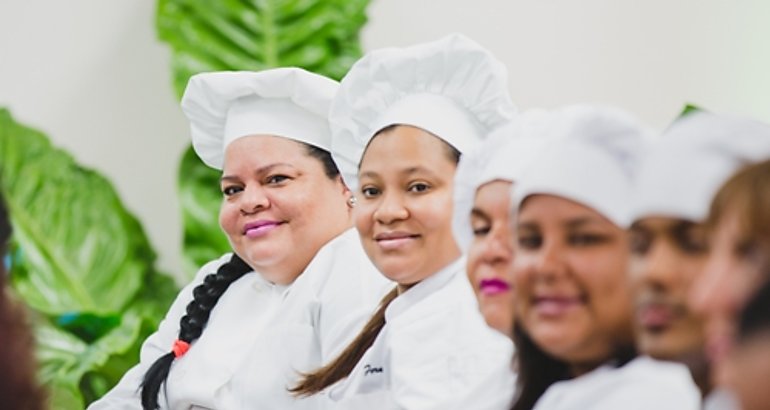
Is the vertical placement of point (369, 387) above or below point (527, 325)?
below

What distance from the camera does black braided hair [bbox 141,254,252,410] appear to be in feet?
9.04

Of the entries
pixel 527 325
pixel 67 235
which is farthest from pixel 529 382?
pixel 67 235

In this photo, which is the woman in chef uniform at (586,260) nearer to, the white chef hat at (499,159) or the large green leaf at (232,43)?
the white chef hat at (499,159)

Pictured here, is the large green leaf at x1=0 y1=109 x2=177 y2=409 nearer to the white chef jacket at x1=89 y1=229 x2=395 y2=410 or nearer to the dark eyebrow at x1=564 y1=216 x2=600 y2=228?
the white chef jacket at x1=89 y1=229 x2=395 y2=410

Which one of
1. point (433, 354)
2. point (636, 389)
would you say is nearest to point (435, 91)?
point (433, 354)

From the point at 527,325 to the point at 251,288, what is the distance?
1.42 metres

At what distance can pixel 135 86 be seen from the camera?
486 cm

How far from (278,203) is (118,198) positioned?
230 cm

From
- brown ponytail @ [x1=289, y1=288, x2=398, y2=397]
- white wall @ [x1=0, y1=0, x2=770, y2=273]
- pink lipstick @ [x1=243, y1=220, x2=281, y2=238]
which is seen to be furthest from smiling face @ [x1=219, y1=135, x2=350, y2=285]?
white wall @ [x1=0, y1=0, x2=770, y2=273]

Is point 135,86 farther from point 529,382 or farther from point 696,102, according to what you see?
point 529,382

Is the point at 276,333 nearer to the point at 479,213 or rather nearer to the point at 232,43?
the point at 479,213

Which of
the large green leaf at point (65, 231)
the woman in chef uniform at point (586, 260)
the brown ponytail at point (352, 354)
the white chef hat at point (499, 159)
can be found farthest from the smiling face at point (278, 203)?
the large green leaf at point (65, 231)

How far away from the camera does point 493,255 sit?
5.15ft

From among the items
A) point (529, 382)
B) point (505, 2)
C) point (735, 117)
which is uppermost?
point (735, 117)
